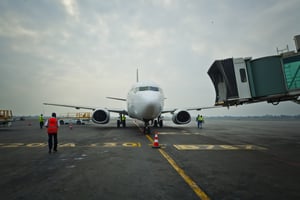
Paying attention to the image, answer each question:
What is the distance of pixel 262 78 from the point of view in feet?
29.7

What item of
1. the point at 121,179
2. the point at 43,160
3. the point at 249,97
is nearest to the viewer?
the point at 121,179

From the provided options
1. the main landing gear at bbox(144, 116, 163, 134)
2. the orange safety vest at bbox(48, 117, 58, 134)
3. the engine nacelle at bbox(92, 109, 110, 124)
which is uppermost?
the engine nacelle at bbox(92, 109, 110, 124)

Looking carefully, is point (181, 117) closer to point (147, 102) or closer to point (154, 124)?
point (154, 124)

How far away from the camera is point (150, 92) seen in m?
12.0

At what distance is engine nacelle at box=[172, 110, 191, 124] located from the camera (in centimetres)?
1686

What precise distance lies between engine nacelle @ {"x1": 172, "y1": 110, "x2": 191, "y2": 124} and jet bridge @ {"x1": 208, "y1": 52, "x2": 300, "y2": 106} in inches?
279

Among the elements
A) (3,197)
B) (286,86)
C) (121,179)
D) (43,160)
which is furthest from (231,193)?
(286,86)

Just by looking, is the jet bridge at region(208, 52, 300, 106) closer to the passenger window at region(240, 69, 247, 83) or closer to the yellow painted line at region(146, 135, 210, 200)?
the passenger window at region(240, 69, 247, 83)

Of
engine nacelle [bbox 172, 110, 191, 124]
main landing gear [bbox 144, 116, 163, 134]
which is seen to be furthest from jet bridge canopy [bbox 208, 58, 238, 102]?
engine nacelle [bbox 172, 110, 191, 124]

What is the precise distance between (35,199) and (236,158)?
17.7 ft

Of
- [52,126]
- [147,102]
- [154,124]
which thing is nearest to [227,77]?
[147,102]

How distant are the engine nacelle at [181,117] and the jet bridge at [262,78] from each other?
7.10 metres

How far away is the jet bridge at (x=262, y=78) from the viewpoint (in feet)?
28.0

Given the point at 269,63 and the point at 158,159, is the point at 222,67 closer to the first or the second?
the point at 269,63
